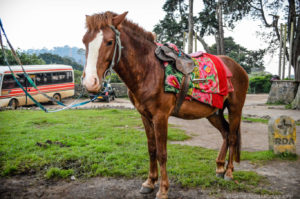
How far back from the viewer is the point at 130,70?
9.86 ft

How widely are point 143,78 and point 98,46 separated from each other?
31.3 inches

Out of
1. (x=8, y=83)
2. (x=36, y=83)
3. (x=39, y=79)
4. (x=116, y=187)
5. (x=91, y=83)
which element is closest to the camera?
(x=91, y=83)

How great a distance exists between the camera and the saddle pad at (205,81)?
3.19 metres

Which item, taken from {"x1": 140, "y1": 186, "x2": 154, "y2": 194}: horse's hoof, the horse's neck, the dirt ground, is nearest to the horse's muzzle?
the horse's neck

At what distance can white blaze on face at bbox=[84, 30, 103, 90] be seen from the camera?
2376 millimetres

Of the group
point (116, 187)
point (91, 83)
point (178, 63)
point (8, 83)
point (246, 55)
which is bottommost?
point (116, 187)

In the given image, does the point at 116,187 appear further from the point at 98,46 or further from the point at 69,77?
the point at 69,77

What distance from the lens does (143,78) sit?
3.08 m

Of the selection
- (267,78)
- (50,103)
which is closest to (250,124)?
(50,103)

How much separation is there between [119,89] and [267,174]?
21819mm

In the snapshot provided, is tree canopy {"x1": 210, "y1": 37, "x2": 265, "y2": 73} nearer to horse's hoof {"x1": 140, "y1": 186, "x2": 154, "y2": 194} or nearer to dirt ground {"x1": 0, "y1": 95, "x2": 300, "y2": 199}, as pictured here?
dirt ground {"x1": 0, "y1": 95, "x2": 300, "y2": 199}

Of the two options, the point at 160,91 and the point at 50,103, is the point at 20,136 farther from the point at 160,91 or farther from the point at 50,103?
the point at 50,103

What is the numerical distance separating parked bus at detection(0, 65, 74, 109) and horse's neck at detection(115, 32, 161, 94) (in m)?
11.7

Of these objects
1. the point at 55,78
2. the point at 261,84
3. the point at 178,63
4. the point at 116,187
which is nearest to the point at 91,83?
the point at 178,63
